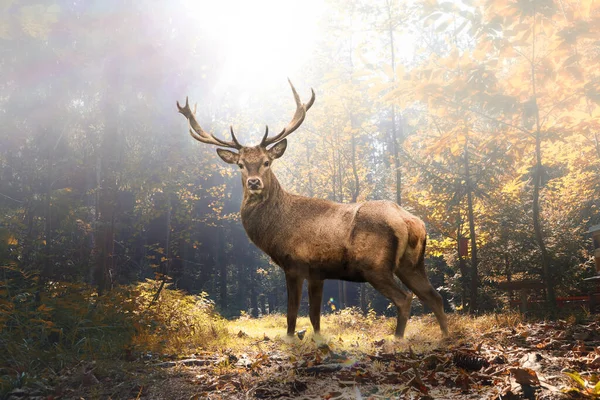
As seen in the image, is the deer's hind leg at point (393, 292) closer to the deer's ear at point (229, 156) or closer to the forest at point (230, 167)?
the forest at point (230, 167)

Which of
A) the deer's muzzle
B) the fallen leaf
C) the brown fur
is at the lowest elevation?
the fallen leaf

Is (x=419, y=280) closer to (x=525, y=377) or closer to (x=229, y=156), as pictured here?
(x=525, y=377)

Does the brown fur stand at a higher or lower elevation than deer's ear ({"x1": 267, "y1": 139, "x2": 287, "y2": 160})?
lower

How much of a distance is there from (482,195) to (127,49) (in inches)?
409

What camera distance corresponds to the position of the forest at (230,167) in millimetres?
4656

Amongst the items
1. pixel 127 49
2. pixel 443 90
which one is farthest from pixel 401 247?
pixel 127 49

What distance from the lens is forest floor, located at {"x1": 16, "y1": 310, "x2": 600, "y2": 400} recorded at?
3473 millimetres

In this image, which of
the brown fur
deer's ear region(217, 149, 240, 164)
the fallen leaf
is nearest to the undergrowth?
the brown fur

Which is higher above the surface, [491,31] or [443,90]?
[491,31]

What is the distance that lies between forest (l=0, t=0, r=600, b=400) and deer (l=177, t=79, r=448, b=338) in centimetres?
67

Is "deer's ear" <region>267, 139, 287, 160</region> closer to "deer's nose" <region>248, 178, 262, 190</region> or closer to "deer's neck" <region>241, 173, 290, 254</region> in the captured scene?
"deer's neck" <region>241, 173, 290, 254</region>

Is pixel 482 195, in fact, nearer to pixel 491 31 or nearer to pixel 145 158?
pixel 491 31

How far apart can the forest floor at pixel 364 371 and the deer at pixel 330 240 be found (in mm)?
637

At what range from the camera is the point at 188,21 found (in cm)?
1293
